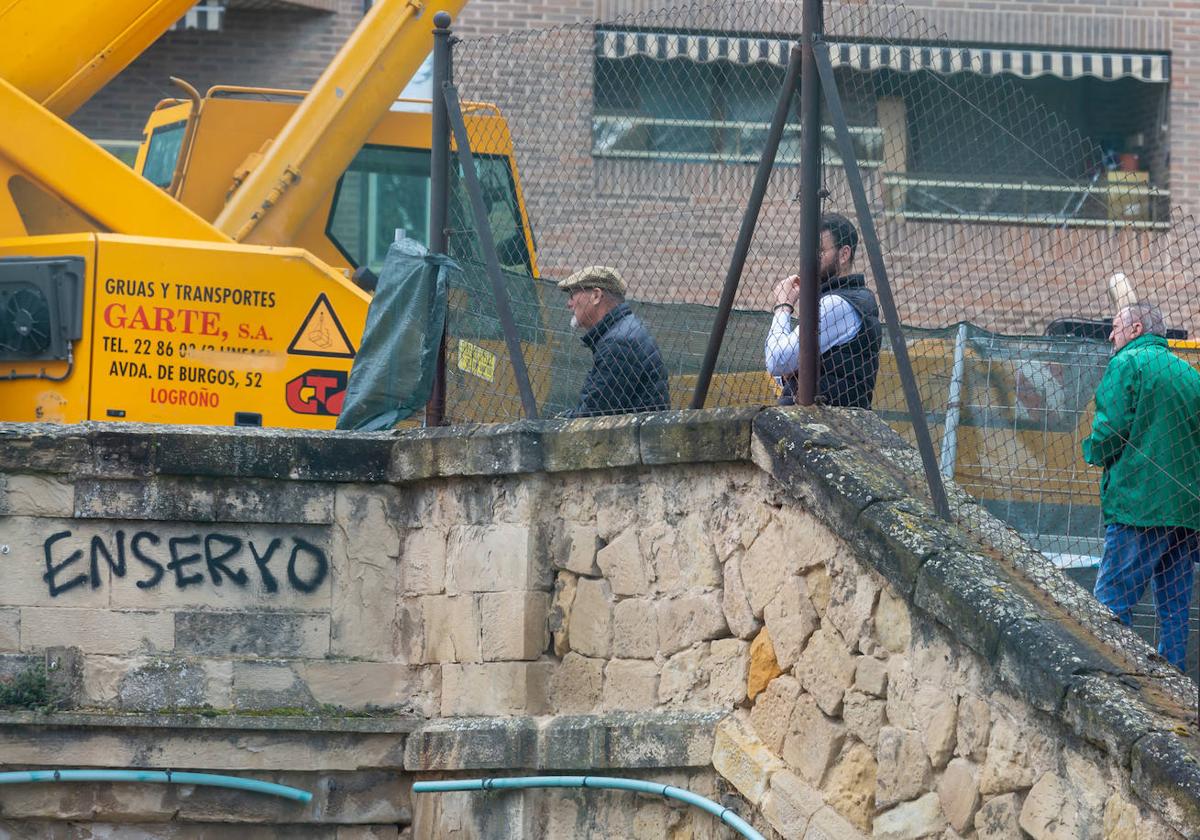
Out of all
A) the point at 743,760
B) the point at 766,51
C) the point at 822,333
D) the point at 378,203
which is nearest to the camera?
the point at 743,760

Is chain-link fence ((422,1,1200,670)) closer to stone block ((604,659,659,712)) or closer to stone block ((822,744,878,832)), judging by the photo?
stone block ((604,659,659,712))

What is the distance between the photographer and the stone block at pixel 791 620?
571cm

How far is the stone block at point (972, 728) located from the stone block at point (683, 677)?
4.48ft

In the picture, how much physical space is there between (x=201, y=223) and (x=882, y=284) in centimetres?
485

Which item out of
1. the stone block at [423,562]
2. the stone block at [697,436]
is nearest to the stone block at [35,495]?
the stone block at [423,562]

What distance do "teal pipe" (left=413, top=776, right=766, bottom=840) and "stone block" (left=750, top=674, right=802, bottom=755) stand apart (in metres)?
0.27

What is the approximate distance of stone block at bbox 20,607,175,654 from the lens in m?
7.31

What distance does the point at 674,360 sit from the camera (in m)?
7.30

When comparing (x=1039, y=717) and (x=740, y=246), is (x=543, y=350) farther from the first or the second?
(x=1039, y=717)

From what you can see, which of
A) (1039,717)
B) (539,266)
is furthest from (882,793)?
(539,266)

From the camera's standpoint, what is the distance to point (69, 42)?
987 cm

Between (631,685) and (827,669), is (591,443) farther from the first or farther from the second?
(827,669)

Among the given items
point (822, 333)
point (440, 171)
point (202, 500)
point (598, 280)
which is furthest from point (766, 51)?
point (202, 500)

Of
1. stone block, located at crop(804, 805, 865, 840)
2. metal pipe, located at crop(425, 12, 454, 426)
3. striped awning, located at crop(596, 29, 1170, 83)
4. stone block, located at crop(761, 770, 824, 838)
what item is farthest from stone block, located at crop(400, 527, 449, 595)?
stone block, located at crop(804, 805, 865, 840)
